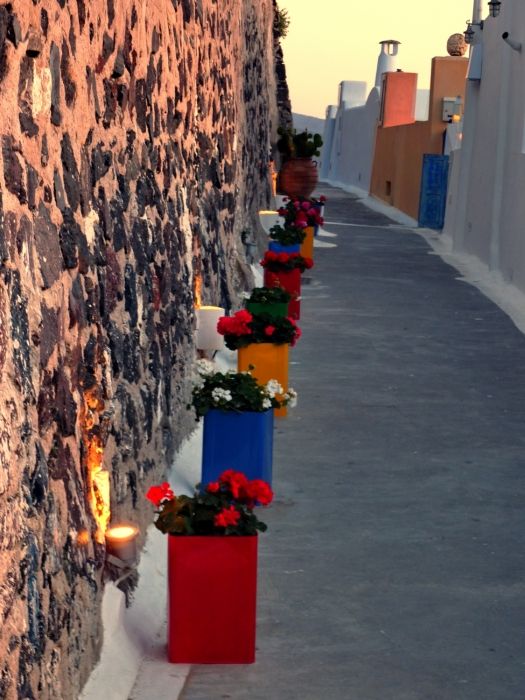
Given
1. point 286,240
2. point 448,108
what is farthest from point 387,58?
point 286,240

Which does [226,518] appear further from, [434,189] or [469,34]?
[434,189]

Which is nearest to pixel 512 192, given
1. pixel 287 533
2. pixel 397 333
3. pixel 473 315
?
pixel 473 315

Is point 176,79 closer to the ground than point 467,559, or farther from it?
farther from it

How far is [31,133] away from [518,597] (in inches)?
153

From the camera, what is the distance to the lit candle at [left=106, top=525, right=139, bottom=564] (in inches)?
242

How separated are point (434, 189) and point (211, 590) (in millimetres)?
27162

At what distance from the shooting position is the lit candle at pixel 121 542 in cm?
615

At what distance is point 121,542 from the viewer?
615 centimetres

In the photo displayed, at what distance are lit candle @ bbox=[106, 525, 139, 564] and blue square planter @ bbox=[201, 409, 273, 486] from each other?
254cm

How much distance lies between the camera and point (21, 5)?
4.69m

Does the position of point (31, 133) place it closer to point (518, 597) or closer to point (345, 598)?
point (345, 598)

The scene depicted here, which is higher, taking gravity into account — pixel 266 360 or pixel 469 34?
pixel 469 34

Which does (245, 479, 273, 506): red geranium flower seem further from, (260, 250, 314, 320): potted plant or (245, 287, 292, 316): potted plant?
(260, 250, 314, 320): potted plant

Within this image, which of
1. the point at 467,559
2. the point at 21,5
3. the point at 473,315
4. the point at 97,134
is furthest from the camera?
the point at 473,315
